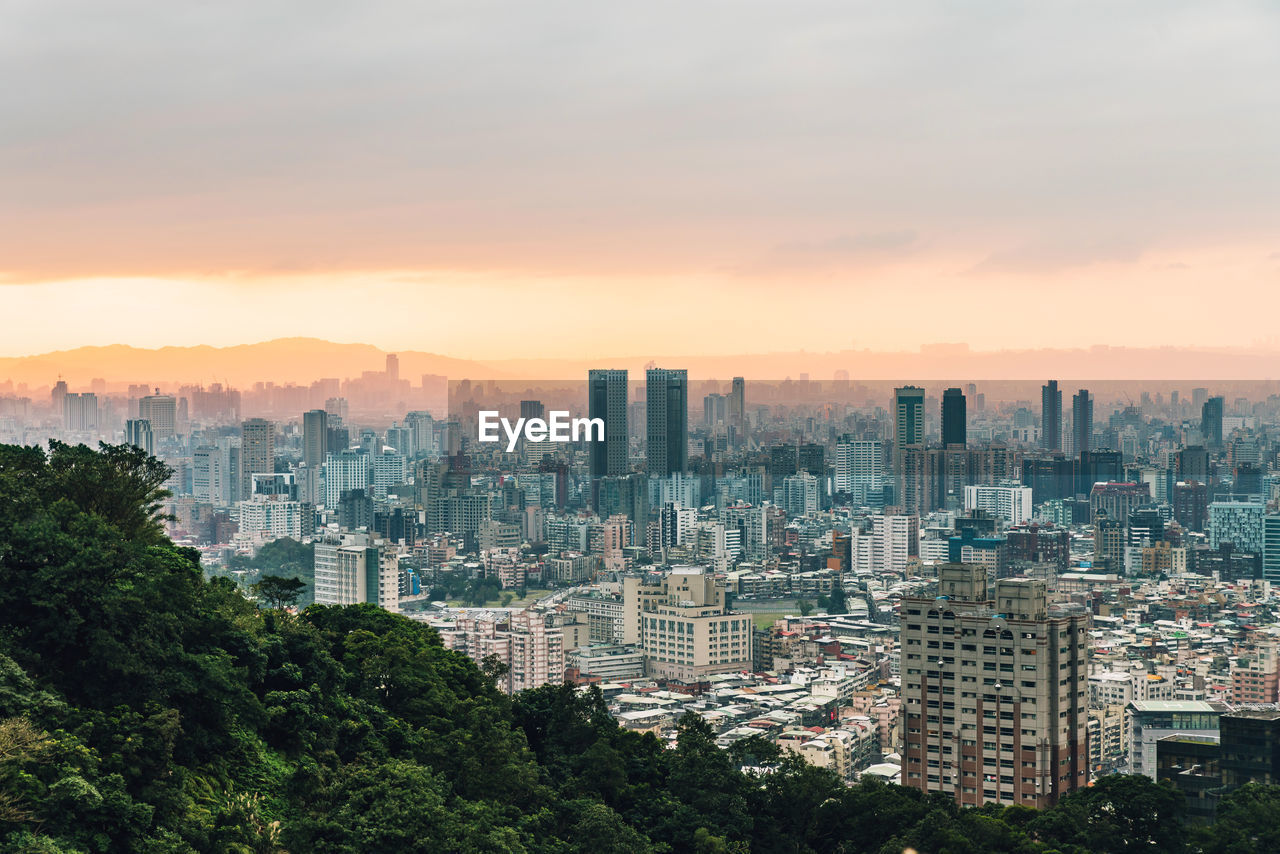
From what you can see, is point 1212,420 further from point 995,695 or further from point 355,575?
point 995,695

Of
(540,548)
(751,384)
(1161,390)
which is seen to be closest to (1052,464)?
(1161,390)

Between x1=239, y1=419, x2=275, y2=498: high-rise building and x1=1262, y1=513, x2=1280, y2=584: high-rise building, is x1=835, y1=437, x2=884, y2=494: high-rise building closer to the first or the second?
x1=1262, y1=513, x2=1280, y2=584: high-rise building

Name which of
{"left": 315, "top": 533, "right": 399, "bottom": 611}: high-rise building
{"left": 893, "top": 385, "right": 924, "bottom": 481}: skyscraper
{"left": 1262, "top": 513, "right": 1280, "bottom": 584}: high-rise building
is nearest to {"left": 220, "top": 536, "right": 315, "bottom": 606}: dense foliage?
{"left": 315, "top": 533, "right": 399, "bottom": 611}: high-rise building

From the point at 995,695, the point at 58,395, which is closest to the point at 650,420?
the point at 58,395

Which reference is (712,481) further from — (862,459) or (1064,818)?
(1064,818)

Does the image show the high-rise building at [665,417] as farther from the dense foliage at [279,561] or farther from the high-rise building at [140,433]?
the high-rise building at [140,433]

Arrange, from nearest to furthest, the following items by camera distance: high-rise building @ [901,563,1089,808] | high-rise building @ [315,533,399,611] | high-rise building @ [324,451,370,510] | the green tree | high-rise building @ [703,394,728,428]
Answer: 1. the green tree
2. high-rise building @ [901,563,1089,808]
3. high-rise building @ [315,533,399,611]
4. high-rise building @ [324,451,370,510]
5. high-rise building @ [703,394,728,428]

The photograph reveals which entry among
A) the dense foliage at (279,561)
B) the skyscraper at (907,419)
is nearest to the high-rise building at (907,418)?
the skyscraper at (907,419)

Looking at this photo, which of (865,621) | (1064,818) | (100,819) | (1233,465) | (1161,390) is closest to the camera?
(100,819)
